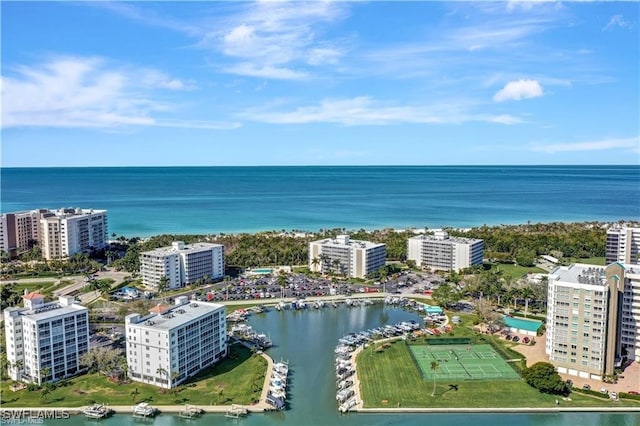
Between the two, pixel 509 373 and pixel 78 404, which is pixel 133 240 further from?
pixel 509 373

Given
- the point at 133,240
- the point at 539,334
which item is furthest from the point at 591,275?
the point at 133,240

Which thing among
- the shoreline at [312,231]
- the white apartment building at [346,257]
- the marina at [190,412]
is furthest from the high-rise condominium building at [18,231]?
the marina at [190,412]

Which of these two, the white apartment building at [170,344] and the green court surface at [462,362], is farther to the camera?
the green court surface at [462,362]

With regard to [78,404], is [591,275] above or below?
above

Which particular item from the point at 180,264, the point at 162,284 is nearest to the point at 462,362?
the point at 162,284

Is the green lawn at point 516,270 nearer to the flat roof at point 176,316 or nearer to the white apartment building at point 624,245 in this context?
the white apartment building at point 624,245

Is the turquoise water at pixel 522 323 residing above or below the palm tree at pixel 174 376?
above
